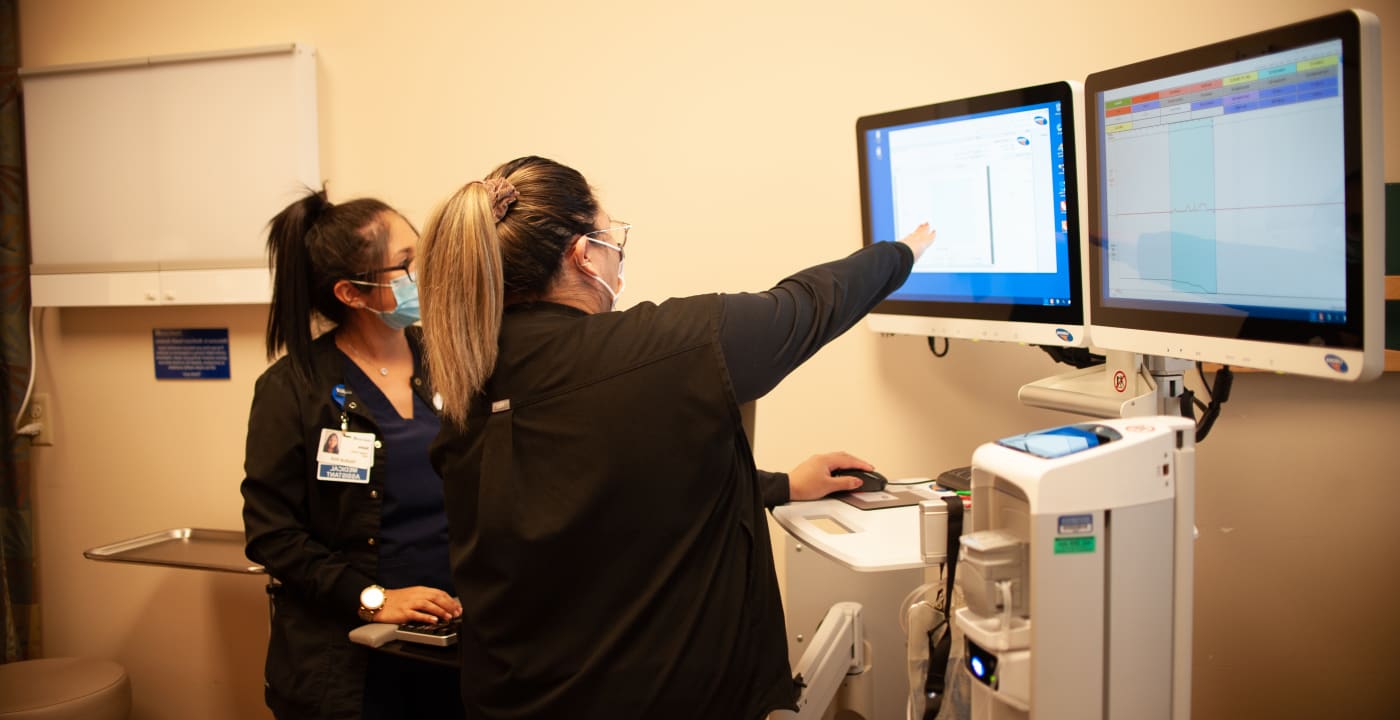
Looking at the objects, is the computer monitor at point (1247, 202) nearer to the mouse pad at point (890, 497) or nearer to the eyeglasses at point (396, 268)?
the mouse pad at point (890, 497)

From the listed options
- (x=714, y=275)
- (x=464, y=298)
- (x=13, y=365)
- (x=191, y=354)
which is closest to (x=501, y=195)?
(x=464, y=298)

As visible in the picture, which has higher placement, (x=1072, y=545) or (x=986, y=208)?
(x=986, y=208)

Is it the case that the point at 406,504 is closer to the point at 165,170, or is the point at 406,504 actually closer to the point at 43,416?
the point at 165,170

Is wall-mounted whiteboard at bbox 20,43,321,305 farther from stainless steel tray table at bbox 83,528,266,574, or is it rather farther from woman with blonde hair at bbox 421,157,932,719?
woman with blonde hair at bbox 421,157,932,719

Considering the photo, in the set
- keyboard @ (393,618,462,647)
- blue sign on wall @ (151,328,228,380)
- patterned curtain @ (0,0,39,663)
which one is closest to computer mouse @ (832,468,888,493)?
keyboard @ (393,618,462,647)

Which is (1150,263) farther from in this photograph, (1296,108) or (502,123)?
(502,123)

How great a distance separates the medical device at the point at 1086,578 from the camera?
3.68 ft

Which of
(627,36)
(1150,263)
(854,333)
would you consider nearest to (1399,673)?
(1150,263)

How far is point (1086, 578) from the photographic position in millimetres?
1129

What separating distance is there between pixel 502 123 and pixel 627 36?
1.32ft

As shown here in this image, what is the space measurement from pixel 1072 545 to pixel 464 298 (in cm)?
84

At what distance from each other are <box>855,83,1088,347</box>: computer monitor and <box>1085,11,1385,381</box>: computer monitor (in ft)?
0.23

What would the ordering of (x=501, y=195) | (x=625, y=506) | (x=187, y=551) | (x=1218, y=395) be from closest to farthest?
1. (x=625, y=506)
2. (x=501, y=195)
3. (x=1218, y=395)
4. (x=187, y=551)

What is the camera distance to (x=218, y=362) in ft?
8.87
